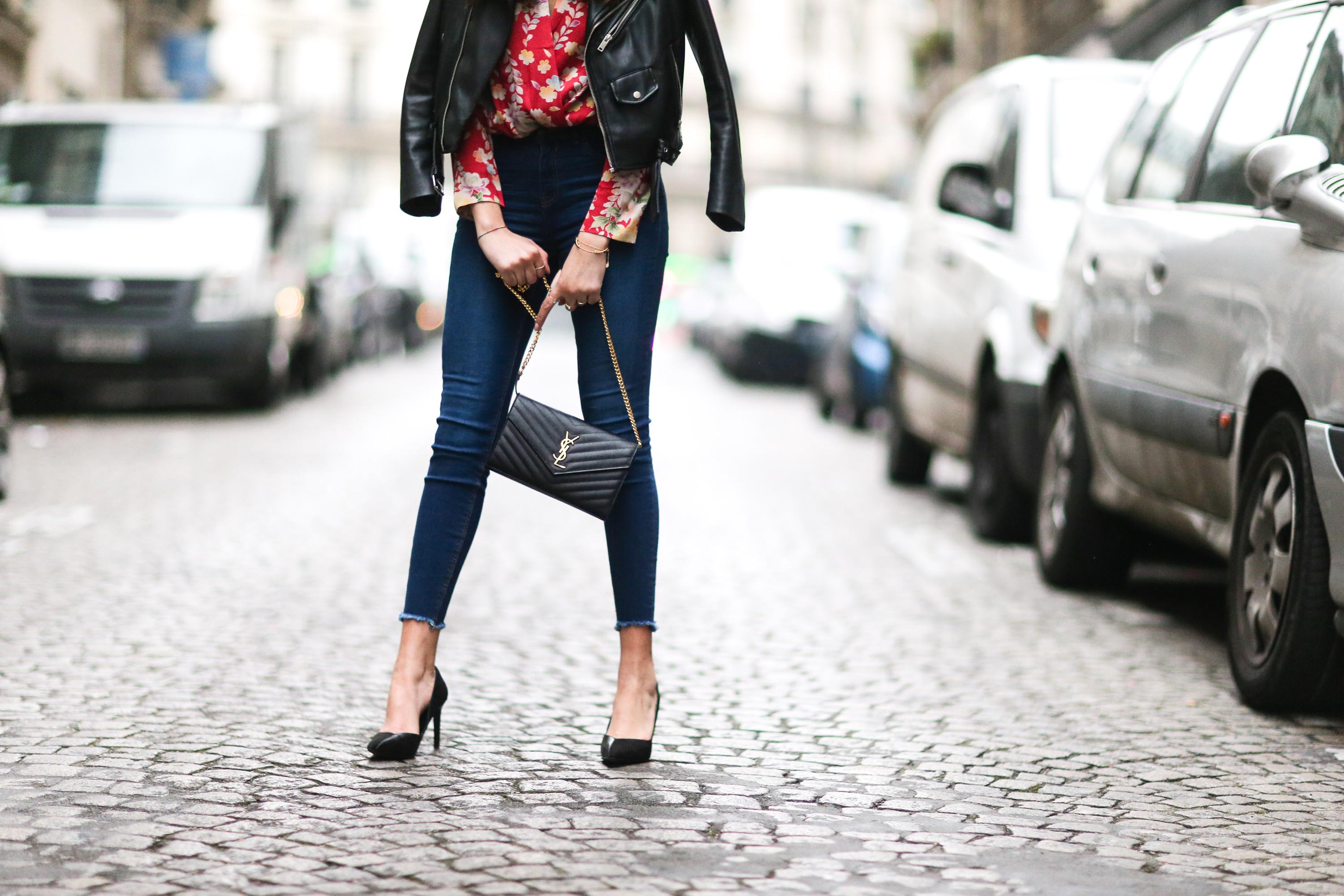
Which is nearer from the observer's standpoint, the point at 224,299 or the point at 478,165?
the point at 478,165

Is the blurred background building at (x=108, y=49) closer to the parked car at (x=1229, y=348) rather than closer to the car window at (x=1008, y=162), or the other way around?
the car window at (x=1008, y=162)

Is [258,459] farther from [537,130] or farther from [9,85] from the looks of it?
[9,85]

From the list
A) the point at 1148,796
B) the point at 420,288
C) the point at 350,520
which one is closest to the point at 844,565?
the point at 350,520

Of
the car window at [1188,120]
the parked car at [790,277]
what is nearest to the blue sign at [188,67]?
the parked car at [790,277]

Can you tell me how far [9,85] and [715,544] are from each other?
16.9m

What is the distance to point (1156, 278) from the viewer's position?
19.6ft

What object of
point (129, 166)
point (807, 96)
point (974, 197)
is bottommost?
point (129, 166)

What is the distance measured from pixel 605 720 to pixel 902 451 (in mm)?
6404

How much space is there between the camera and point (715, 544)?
8258mm

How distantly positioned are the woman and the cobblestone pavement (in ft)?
1.07

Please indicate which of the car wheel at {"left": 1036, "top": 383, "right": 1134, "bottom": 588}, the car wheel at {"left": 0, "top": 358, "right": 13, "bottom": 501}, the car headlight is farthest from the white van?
the car wheel at {"left": 1036, "top": 383, "right": 1134, "bottom": 588}

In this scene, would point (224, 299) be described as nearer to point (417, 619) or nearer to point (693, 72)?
point (417, 619)

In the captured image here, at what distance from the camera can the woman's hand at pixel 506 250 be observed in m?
3.93

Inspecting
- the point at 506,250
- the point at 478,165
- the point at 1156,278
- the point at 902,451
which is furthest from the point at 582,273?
the point at 902,451
